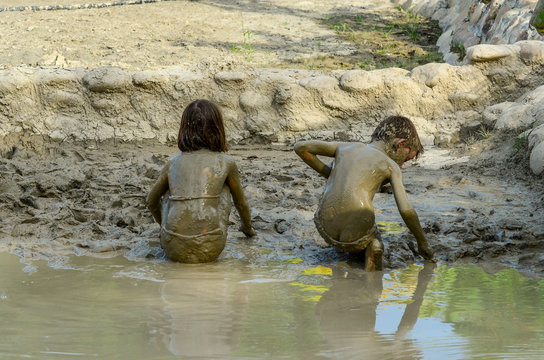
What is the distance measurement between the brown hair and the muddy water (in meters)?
0.79

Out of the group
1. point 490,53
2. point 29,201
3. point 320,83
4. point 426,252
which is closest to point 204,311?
point 426,252

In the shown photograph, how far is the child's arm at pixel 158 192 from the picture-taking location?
15.8 feet

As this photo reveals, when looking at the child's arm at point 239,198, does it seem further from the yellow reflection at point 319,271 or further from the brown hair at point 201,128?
the yellow reflection at point 319,271

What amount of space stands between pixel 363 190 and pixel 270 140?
3.40 metres

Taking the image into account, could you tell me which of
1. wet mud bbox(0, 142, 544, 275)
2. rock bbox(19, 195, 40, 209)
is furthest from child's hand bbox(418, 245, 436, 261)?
rock bbox(19, 195, 40, 209)

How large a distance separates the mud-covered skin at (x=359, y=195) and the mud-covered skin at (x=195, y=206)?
670 mm

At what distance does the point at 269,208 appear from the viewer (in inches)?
235

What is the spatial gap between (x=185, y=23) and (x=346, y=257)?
Result: 738 cm

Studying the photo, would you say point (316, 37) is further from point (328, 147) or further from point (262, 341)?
point (262, 341)

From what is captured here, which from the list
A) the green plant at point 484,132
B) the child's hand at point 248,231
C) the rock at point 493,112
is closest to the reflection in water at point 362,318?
the child's hand at point 248,231

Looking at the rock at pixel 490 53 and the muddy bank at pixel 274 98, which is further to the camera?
the rock at pixel 490 53

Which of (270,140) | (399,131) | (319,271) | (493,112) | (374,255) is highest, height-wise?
(399,131)

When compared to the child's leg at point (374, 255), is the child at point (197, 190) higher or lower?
higher

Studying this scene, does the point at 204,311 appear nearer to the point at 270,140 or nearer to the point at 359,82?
the point at 270,140
